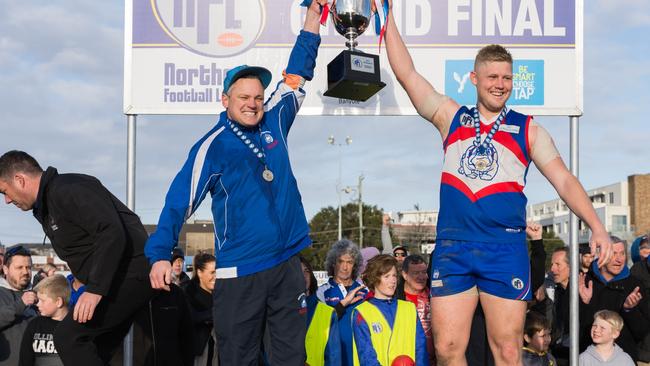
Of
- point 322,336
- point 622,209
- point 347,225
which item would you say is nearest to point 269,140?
point 322,336

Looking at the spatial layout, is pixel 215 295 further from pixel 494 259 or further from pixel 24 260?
pixel 24 260

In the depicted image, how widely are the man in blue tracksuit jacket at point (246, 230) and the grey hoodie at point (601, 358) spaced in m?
3.43

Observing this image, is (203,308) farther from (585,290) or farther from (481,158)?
(481,158)

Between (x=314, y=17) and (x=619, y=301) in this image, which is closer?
(x=314, y=17)

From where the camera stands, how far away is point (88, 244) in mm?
4625

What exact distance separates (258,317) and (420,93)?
1.62 m

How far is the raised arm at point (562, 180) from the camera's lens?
3.89 m

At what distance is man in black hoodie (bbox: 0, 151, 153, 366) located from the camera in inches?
174

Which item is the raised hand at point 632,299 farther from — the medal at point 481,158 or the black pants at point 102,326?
the black pants at point 102,326

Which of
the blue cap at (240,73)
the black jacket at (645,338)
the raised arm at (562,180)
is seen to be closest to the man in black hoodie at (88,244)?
the blue cap at (240,73)

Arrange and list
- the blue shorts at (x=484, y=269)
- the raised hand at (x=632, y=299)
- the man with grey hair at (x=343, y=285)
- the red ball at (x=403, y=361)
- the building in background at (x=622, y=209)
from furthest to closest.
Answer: the building in background at (x=622, y=209)
the raised hand at (x=632, y=299)
the man with grey hair at (x=343, y=285)
the red ball at (x=403, y=361)
the blue shorts at (x=484, y=269)

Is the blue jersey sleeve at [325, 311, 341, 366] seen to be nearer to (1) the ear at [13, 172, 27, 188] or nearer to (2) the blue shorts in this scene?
(2) the blue shorts

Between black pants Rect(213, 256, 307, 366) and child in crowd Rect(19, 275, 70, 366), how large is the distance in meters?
2.42

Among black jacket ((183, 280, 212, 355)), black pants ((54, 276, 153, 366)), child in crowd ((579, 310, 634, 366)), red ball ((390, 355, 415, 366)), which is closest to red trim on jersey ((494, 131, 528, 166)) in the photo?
red ball ((390, 355, 415, 366))
